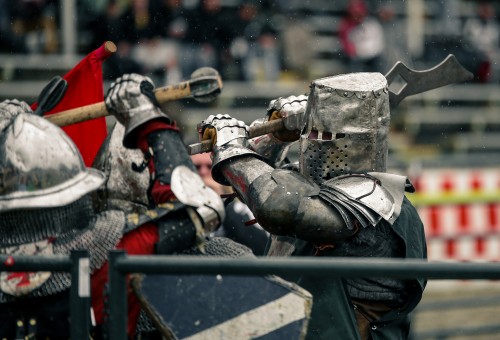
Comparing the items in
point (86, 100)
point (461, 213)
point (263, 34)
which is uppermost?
point (86, 100)

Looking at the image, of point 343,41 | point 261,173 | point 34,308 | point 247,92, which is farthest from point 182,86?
point 343,41

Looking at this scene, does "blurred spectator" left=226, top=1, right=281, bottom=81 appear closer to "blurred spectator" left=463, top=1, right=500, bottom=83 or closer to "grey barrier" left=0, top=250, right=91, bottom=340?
"blurred spectator" left=463, top=1, right=500, bottom=83

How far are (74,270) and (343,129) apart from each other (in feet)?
3.97

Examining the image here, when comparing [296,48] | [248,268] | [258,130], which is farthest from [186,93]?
[296,48]

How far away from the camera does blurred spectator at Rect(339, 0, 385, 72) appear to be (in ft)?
42.1

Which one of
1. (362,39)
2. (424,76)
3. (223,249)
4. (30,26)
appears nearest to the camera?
(223,249)

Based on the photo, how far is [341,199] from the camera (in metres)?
4.07

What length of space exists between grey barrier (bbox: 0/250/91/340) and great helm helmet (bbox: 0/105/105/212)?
23 cm

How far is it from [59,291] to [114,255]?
0.32 m

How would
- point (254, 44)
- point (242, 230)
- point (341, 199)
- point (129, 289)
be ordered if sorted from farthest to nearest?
point (254, 44) → point (242, 230) → point (341, 199) → point (129, 289)

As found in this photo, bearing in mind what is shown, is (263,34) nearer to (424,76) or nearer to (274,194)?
(424,76)

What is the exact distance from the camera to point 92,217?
3.90m

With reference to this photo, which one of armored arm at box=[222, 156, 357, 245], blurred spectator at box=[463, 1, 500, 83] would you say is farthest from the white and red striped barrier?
armored arm at box=[222, 156, 357, 245]

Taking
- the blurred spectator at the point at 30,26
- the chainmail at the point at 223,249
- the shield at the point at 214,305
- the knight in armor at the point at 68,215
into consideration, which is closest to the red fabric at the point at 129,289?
the knight in armor at the point at 68,215
